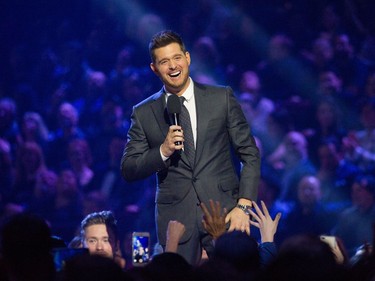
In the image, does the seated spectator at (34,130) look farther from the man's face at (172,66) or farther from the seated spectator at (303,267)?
the seated spectator at (303,267)

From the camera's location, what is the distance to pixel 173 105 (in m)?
3.46

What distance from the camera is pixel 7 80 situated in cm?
766

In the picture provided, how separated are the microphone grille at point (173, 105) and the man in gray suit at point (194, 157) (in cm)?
9

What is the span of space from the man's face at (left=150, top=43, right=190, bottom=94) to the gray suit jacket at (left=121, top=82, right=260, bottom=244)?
0.12m

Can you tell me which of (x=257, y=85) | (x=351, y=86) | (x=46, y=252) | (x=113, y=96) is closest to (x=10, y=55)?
(x=113, y=96)

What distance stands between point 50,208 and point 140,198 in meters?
0.94

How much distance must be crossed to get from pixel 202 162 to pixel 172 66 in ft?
1.67

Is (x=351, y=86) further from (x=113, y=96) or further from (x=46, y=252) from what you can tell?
(x=46, y=252)

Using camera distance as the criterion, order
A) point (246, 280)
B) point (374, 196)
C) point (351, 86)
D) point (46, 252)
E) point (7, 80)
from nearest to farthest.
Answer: point (246, 280), point (46, 252), point (374, 196), point (351, 86), point (7, 80)

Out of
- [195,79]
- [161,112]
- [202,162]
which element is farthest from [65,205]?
[202,162]

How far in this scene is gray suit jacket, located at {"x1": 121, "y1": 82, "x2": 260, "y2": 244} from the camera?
357 cm

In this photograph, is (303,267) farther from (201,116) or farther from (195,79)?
(195,79)

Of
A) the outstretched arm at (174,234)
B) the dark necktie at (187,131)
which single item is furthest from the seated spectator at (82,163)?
the outstretched arm at (174,234)

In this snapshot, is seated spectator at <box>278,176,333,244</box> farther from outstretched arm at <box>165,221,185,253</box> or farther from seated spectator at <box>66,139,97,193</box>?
outstretched arm at <box>165,221,185,253</box>
